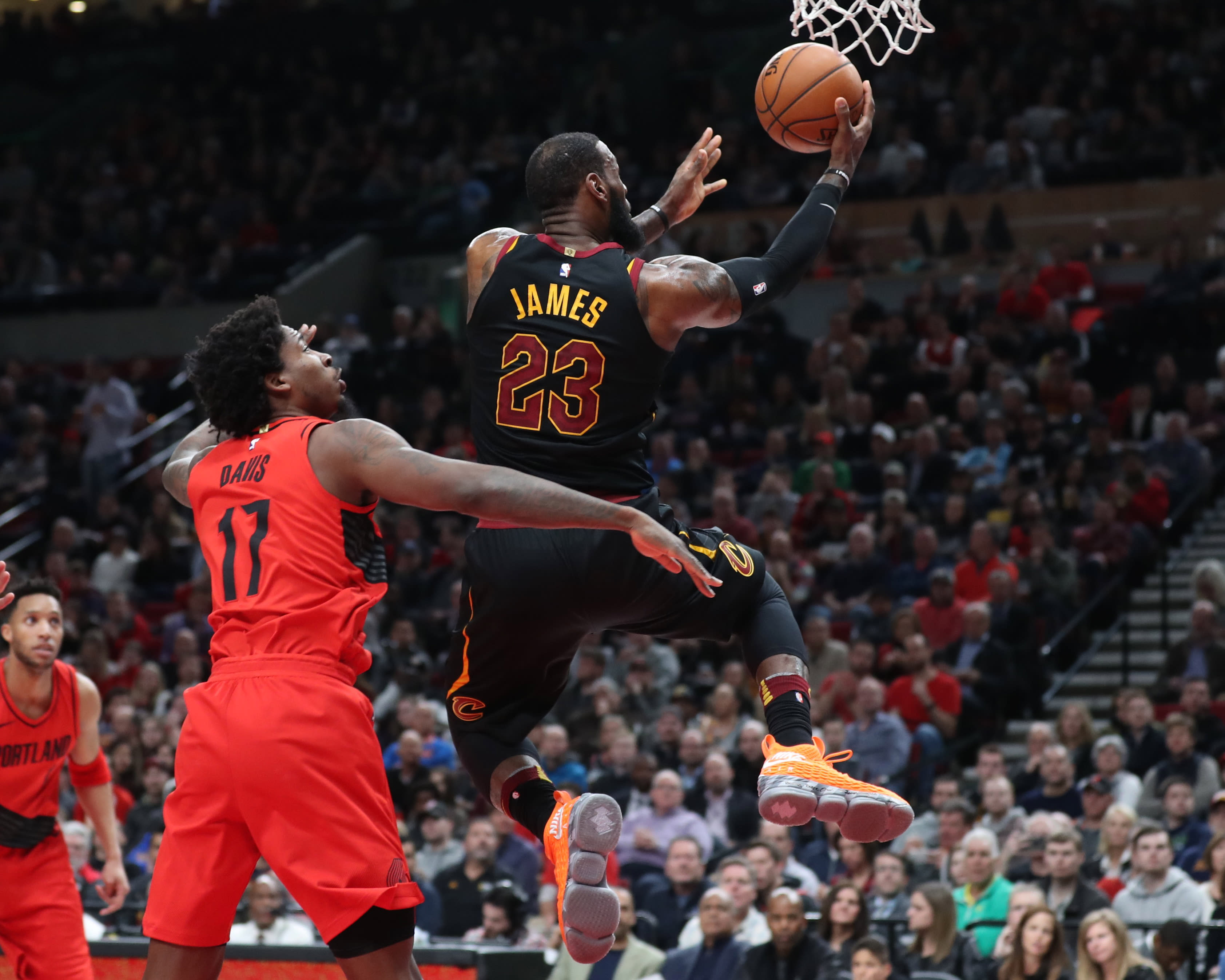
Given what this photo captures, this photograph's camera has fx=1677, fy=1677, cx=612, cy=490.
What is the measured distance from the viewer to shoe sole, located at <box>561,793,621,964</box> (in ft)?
15.6

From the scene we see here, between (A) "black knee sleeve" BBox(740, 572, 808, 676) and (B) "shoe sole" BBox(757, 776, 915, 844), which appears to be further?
(A) "black knee sleeve" BBox(740, 572, 808, 676)

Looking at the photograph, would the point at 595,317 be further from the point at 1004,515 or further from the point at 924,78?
the point at 924,78

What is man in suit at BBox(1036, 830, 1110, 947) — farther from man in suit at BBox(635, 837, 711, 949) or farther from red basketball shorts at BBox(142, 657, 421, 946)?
red basketball shorts at BBox(142, 657, 421, 946)

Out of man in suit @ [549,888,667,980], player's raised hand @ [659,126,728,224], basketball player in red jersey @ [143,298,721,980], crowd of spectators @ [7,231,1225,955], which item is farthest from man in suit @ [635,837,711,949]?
basketball player in red jersey @ [143,298,721,980]

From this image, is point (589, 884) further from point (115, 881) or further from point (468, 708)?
point (115, 881)

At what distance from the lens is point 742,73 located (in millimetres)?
21859

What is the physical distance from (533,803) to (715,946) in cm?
416

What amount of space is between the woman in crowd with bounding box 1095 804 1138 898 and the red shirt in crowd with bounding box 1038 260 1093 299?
26.4ft

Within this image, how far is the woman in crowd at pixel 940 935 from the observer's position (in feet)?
28.7

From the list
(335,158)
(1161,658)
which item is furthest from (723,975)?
(335,158)

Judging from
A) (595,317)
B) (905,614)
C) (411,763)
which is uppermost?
(595,317)

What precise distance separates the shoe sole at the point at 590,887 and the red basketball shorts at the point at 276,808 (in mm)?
486

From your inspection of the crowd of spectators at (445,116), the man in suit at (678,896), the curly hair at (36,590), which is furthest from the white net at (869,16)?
the crowd of spectators at (445,116)

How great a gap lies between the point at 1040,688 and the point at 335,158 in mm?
14023
